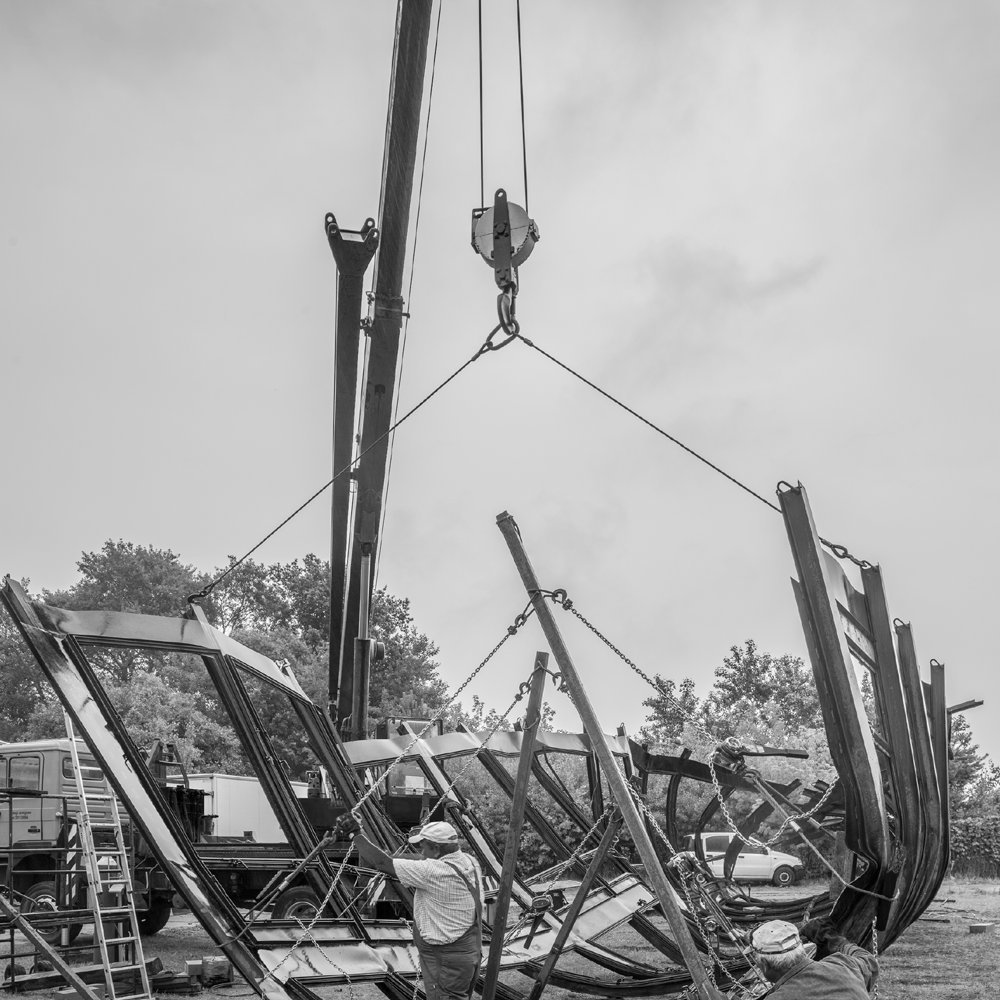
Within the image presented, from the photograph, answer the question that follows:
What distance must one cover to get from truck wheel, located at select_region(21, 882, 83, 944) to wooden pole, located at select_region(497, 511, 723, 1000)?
290 inches

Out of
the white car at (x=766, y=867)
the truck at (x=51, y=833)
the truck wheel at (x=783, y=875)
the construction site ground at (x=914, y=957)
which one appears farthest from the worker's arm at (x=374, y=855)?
the truck wheel at (x=783, y=875)

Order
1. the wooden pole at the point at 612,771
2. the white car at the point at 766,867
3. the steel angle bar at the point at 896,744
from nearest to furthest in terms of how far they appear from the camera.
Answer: the wooden pole at the point at 612,771 → the steel angle bar at the point at 896,744 → the white car at the point at 766,867

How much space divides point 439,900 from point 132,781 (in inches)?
90.3

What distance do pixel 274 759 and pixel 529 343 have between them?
4124 mm

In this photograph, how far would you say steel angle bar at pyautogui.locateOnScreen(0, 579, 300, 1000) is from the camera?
21.1 ft

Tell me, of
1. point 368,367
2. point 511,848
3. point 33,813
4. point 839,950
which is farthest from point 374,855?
point 33,813

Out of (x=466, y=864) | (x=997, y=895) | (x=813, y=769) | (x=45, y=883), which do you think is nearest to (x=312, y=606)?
(x=813, y=769)

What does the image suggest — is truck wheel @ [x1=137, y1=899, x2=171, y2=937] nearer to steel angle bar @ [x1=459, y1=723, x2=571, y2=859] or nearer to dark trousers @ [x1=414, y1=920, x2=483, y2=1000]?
steel angle bar @ [x1=459, y1=723, x2=571, y2=859]

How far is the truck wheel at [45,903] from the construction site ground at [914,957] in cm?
40

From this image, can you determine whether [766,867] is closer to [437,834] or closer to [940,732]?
[940,732]

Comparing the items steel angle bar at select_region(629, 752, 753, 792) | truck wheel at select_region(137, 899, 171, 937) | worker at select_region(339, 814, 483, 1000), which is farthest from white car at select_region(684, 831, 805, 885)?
worker at select_region(339, 814, 483, 1000)

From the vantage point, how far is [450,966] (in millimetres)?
6020

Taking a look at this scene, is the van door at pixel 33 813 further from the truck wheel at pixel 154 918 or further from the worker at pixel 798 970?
the worker at pixel 798 970

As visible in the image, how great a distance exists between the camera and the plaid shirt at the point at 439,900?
5996 mm
